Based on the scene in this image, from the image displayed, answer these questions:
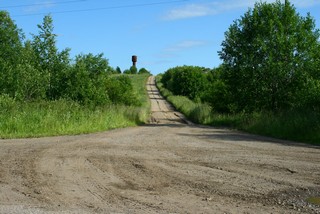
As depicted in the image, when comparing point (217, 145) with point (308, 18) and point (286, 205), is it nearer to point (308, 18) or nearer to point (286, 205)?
point (286, 205)

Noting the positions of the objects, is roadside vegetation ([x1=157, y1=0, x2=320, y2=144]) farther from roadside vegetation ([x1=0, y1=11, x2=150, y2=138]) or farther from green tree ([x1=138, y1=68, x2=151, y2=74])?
green tree ([x1=138, y1=68, x2=151, y2=74])

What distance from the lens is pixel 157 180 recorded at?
348 inches

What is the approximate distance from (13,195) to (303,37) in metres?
24.7

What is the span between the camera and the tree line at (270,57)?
27.9 metres

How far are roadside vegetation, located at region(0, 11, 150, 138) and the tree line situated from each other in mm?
8267

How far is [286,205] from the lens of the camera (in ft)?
22.8

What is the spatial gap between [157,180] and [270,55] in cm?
2110

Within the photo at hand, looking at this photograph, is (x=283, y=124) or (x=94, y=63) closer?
(x=283, y=124)

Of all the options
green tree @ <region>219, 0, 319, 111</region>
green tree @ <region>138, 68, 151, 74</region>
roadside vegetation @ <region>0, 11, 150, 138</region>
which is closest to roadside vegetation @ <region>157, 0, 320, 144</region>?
green tree @ <region>219, 0, 319, 111</region>

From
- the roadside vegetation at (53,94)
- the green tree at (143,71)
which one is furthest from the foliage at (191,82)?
the green tree at (143,71)

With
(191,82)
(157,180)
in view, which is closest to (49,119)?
(157,180)

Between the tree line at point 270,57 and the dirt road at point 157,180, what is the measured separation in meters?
15.2

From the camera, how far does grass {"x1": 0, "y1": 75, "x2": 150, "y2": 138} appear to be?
19469 mm

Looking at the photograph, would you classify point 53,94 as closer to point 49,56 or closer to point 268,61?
point 49,56
